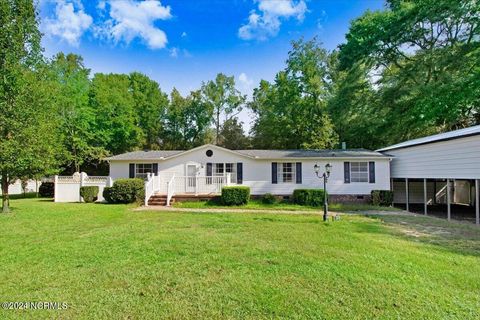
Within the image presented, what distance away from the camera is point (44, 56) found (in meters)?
12.2

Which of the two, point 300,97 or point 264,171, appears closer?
point 264,171

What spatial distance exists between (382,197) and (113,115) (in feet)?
85.0

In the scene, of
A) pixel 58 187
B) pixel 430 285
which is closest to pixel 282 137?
pixel 58 187

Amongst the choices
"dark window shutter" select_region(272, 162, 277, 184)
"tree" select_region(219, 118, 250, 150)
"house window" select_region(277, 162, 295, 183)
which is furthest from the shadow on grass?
"tree" select_region(219, 118, 250, 150)

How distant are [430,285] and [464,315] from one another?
2.66 feet

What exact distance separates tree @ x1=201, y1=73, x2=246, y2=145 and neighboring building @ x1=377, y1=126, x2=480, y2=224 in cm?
2130

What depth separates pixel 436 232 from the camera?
326 inches

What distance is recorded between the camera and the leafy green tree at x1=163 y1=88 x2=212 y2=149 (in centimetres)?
3444

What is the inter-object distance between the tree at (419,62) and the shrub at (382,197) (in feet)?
18.7

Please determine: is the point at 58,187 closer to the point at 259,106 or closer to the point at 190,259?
the point at 190,259

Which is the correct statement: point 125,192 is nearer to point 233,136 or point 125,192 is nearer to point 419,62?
point 233,136

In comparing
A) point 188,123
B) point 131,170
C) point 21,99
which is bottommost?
point 131,170

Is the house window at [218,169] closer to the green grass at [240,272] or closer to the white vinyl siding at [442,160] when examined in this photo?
the green grass at [240,272]

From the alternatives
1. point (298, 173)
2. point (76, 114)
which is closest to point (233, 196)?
point (298, 173)
